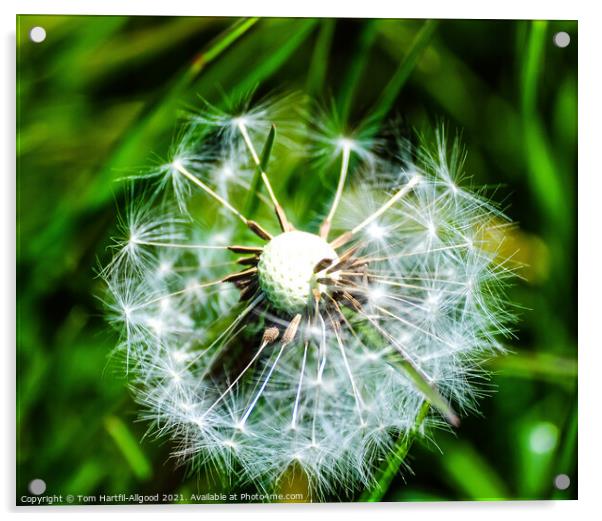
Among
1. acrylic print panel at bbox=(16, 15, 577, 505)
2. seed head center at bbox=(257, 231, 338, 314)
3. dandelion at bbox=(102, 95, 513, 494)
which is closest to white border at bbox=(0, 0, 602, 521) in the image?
acrylic print panel at bbox=(16, 15, 577, 505)

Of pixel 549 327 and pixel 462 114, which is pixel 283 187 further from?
pixel 549 327

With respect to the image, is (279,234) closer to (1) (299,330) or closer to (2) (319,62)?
(1) (299,330)

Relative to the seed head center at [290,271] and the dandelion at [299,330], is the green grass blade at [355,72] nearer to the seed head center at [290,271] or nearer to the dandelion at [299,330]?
→ the dandelion at [299,330]

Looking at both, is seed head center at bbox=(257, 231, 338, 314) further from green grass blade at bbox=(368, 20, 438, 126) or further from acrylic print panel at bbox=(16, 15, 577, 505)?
green grass blade at bbox=(368, 20, 438, 126)
